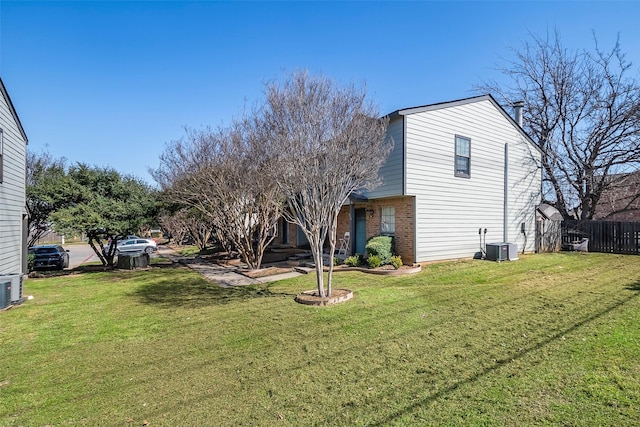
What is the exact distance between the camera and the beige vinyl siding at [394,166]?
11469mm

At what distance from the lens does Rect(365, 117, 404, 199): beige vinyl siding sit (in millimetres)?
11469

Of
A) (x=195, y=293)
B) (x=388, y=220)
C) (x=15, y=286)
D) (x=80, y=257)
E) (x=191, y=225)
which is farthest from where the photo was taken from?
(x=80, y=257)

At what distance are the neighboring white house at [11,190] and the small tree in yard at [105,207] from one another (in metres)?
1.14

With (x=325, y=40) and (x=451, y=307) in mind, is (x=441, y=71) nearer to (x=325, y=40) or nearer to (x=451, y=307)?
(x=325, y=40)

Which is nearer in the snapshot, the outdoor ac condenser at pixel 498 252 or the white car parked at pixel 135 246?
the outdoor ac condenser at pixel 498 252

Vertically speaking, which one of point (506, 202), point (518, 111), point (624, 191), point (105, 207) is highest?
point (518, 111)

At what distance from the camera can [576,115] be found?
60.2ft

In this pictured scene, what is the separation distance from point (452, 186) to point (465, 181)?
83cm

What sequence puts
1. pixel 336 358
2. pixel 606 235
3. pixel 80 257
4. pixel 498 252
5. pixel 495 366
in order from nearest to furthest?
pixel 495 366
pixel 336 358
pixel 498 252
pixel 606 235
pixel 80 257

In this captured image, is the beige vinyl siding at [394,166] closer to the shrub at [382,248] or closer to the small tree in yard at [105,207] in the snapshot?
the shrub at [382,248]

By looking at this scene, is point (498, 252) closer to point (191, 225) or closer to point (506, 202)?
point (506, 202)

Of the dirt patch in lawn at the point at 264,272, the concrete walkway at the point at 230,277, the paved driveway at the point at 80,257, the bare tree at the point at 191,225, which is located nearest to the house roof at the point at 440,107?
the concrete walkway at the point at 230,277

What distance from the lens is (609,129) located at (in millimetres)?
17359

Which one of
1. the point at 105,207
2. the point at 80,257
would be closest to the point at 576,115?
the point at 105,207
